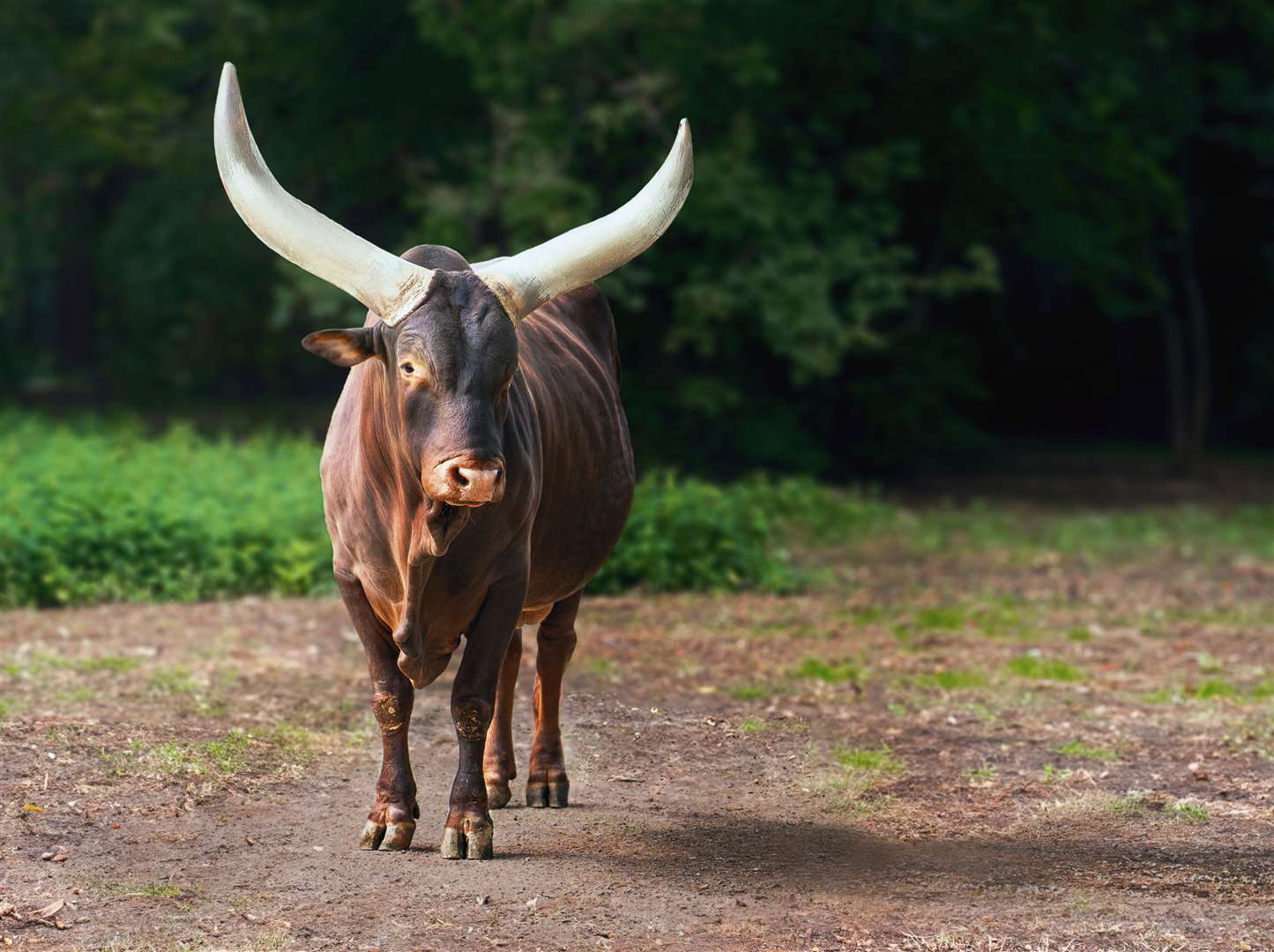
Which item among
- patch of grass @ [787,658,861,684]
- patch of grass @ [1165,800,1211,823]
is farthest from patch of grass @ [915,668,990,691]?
patch of grass @ [1165,800,1211,823]

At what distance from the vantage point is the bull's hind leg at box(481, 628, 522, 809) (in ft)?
19.6

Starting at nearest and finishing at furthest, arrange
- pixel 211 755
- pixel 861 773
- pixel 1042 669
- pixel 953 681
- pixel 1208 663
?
→ pixel 211 755 → pixel 861 773 → pixel 953 681 → pixel 1042 669 → pixel 1208 663

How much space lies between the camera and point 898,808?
6141 millimetres

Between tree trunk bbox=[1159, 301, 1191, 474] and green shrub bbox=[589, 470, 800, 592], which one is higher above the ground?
tree trunk bbox=[1159, 301, 1191, 474]

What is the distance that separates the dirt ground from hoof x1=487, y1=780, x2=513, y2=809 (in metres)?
0.06

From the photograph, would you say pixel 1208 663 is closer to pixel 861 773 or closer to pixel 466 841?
pixel 861 773

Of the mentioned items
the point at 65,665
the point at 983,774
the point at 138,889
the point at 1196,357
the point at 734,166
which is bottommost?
the point at 138,889

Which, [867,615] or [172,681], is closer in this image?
[172,681]

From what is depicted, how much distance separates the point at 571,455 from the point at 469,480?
1.46 m

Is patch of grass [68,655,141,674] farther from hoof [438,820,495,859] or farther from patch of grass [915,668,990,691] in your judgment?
patch of grass [915,668,990,691]

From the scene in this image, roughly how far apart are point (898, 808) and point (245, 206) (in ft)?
10.4

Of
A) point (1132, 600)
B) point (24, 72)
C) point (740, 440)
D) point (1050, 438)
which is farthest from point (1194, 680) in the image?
point (1050, 438)

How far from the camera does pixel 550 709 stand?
611 centimetres

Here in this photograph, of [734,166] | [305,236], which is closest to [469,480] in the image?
[305,236]
